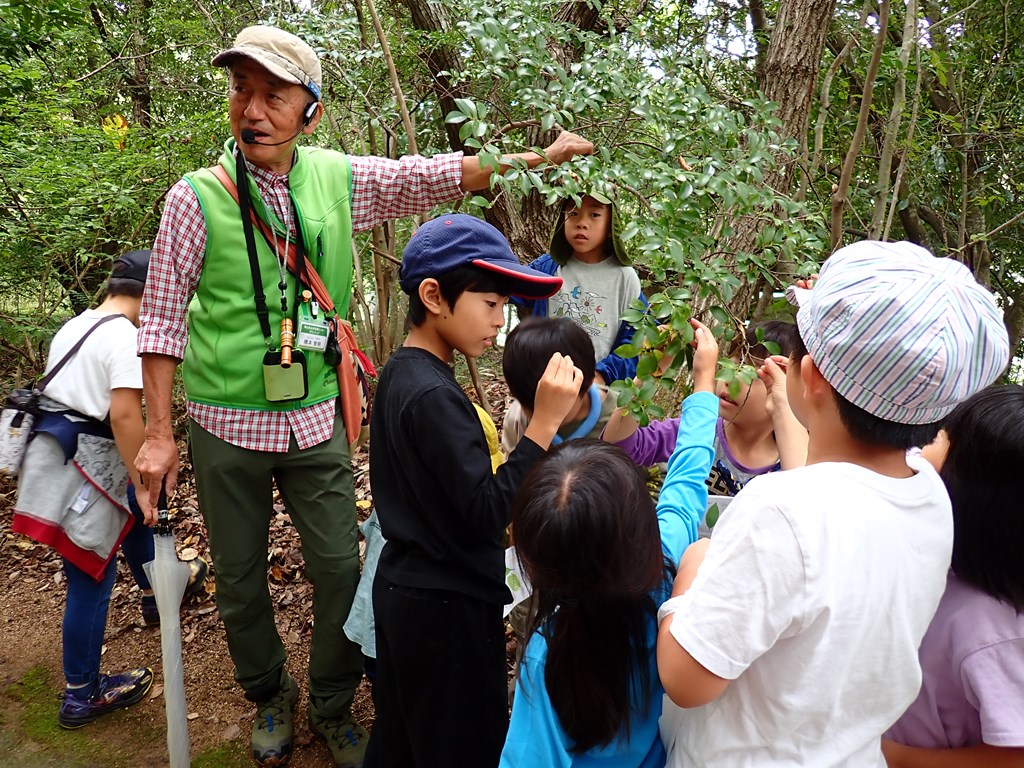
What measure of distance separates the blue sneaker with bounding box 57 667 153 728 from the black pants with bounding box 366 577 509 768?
1727 mm

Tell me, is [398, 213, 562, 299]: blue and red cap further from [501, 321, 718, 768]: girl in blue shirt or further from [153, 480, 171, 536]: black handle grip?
[153, 480, 171, 536]: black handle grip

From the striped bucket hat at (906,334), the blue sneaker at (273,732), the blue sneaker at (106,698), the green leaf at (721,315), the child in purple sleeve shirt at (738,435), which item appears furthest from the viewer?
the blue sneaker at (106,698)

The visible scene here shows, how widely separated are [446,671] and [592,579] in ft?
2.36

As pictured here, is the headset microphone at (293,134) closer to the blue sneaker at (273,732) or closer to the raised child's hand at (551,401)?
the raised child's hand at (551,401)

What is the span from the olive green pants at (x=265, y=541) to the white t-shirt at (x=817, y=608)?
5.13 feet

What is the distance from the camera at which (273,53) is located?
7.00ft

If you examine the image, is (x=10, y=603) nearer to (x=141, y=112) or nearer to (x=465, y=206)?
(x=465, y=206)

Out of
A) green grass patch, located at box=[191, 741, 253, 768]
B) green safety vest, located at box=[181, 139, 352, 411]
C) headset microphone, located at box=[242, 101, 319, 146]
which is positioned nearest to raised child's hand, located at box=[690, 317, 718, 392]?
green safety vest, located at box=[181, 139, 352, 411]

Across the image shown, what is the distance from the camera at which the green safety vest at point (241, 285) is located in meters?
2.23

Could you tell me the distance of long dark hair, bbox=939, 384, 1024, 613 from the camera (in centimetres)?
130

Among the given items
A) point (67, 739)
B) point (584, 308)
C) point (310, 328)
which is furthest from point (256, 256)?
point (67, 739)

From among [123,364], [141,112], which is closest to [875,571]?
[123,364]

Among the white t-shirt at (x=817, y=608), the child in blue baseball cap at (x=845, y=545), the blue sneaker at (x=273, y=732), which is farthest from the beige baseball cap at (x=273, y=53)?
the blue sneaker at (x=273, y=732)

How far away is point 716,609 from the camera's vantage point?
111cm
